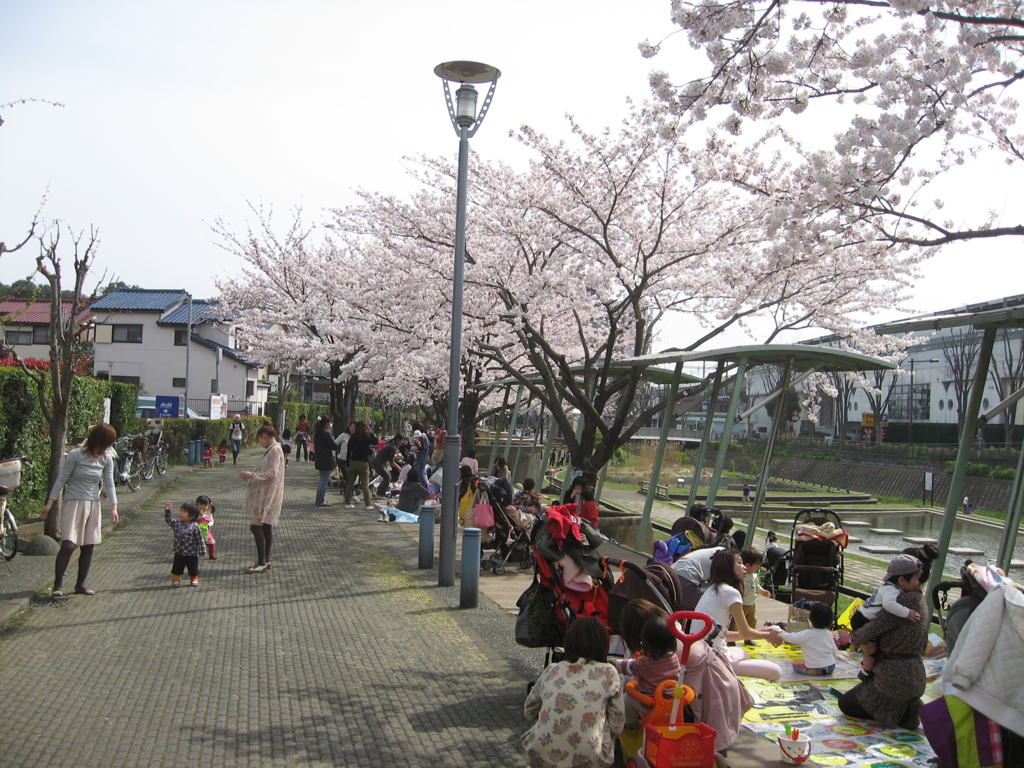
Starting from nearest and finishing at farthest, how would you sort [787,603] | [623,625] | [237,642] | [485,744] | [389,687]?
[623,625] < [485,744] < [389,687] < [237,642] < [787,603]

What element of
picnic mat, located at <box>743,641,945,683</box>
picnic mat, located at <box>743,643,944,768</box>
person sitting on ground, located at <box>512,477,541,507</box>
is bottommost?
picnic mat, located at <box>743,643,944,768</box>

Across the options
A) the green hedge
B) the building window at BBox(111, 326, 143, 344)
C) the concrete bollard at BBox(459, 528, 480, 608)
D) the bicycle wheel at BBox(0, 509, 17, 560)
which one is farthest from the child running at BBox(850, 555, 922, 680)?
the building window at BBox(111, 326, 143, 344)

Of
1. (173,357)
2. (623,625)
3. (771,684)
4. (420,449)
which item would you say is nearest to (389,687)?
(623,625)

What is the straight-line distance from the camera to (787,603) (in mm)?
9398

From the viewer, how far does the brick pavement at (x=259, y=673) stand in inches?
191

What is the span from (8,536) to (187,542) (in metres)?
2.05

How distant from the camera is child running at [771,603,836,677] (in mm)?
6474

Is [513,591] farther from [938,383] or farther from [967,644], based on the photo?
[938,383]

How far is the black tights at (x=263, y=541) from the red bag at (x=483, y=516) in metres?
2.67

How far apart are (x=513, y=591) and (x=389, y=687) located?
397 centimetres

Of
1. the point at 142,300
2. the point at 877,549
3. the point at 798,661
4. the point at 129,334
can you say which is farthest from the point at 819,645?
the point at 142,300

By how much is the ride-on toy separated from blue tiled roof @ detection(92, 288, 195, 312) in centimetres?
4818

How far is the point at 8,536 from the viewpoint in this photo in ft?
30.3

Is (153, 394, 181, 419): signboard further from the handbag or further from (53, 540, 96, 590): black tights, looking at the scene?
the handbag
